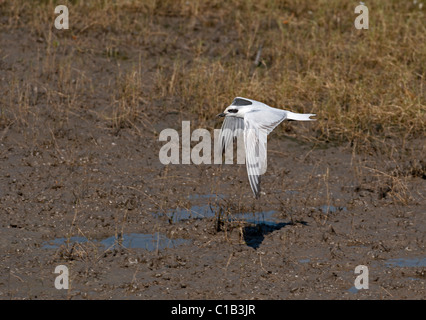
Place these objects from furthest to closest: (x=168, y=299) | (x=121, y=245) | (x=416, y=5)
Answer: (x=416, y=5)
(x=121, y=245)
(x=168, y=299)

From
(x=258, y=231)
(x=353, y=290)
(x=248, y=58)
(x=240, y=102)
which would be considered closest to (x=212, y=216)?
(x=258, y=231)

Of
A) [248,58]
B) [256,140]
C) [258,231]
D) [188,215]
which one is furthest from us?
[248,58]

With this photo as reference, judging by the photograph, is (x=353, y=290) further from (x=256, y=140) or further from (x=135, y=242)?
(x=135, y=242)

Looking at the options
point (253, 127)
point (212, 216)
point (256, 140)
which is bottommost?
point (212, 216)

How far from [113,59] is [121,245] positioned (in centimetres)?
399

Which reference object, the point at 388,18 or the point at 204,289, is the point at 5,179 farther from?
the point at 388,18

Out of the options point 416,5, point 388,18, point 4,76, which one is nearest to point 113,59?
point 4,76

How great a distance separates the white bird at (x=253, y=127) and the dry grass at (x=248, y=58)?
1.76 m

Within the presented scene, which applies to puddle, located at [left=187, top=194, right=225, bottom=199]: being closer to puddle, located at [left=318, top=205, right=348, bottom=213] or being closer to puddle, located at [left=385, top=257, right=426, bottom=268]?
puddle, located at [left=318, top=205, right=348, bottom=213]

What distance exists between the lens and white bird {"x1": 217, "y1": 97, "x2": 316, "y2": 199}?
546 centimetres

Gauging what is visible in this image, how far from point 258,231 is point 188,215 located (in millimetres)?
658

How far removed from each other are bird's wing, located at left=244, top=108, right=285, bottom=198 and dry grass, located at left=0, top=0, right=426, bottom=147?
2.11 m

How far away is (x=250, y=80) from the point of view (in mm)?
8844

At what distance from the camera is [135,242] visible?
5.90 metres
